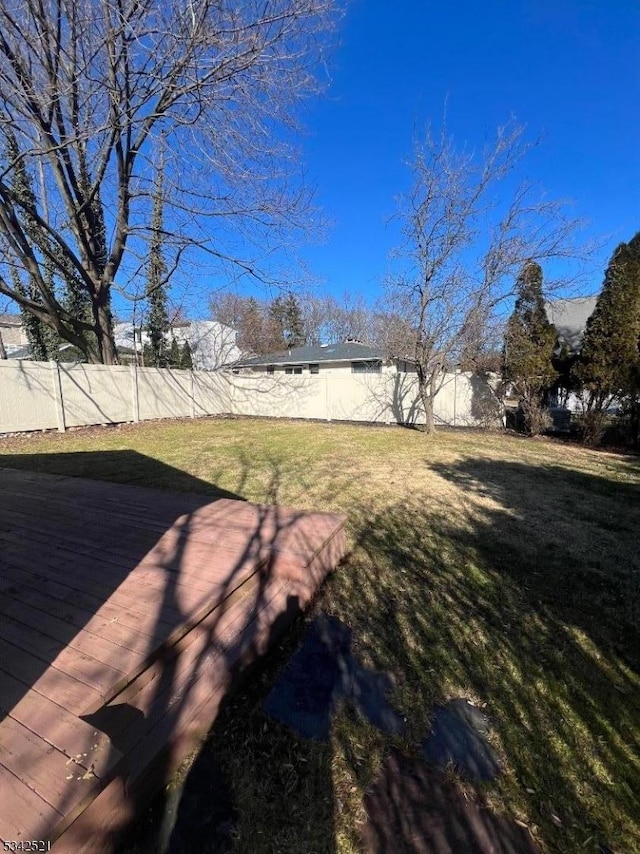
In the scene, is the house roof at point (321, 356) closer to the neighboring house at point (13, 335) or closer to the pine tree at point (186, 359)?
the pine tree at point (186, 359)

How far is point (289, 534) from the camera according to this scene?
2562mm

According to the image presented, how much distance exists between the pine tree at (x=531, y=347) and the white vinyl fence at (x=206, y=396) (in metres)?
1.34

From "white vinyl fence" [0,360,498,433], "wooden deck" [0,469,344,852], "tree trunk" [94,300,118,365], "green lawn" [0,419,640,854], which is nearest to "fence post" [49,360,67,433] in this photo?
Answer: "white vinyl fence" [0,360,498,433]

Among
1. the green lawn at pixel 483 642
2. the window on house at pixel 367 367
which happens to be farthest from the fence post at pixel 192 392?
the green lawn at pixel 483 642

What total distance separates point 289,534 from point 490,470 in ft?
13.4

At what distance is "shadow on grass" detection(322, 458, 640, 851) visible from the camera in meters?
1.34

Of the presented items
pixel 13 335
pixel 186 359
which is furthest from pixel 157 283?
pixel 13 335

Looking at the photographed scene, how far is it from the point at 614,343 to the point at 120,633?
920cm

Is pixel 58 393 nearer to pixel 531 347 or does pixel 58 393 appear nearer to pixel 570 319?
pixel 531 347

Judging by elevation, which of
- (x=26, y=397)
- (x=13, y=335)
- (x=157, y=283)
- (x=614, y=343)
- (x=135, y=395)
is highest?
(x=13, y=335)

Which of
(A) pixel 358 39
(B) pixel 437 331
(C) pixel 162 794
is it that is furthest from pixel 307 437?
(C) pixel 162 794

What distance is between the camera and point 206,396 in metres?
13.5

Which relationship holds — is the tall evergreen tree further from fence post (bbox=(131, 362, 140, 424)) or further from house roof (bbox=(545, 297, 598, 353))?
house roof (bbox=(545, 297, 598, 353))

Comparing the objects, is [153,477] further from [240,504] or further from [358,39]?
[358,39]
